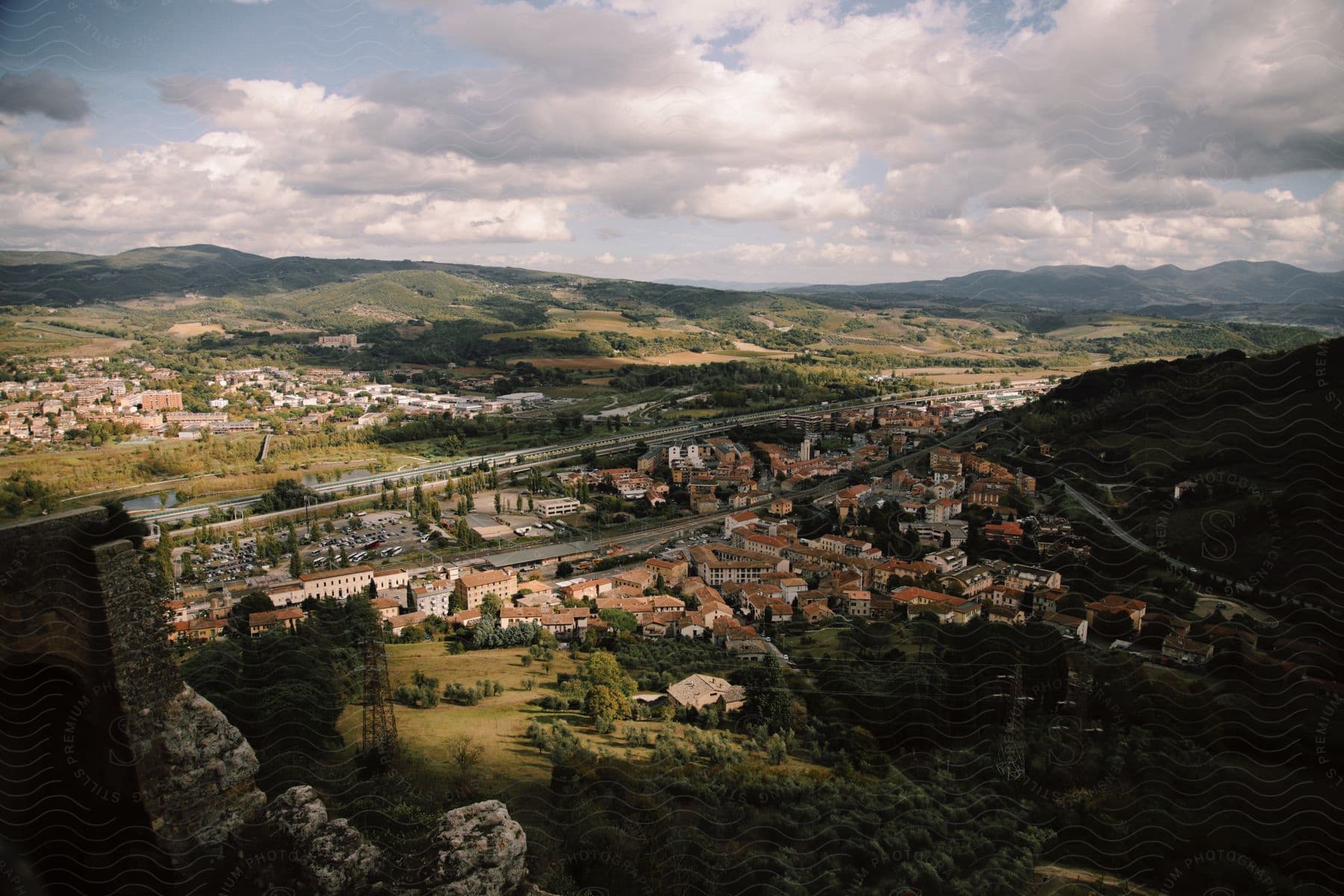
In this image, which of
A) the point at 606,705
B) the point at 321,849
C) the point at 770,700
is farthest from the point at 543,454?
the point at 321,849

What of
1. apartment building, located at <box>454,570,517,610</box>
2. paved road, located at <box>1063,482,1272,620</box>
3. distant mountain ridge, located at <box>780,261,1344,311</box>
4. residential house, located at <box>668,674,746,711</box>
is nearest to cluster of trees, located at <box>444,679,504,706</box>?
residential house, located at <box>668,674,746,711</box>

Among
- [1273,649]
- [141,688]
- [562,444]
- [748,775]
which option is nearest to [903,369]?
[562,444]

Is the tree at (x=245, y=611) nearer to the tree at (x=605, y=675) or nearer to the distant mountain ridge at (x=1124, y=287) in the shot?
the tree at (x=605, y=675)

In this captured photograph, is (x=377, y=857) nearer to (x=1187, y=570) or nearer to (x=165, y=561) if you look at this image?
(x=165, y=561)

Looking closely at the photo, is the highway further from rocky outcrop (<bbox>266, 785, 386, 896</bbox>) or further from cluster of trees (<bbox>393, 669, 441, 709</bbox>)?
rocky outcrop (<bbox>266, 785, 386, 896</bbox>)

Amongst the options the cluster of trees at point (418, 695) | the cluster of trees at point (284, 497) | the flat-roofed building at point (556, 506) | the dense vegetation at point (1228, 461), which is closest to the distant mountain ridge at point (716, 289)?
the dense vegetation at point (1228, 461)
